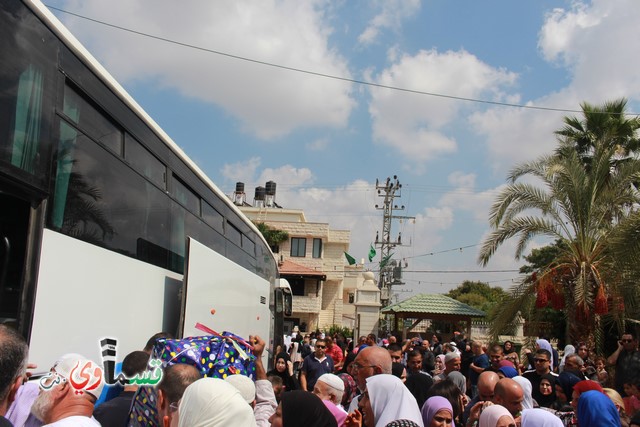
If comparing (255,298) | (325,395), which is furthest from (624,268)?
(325,395)

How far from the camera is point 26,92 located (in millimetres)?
4531

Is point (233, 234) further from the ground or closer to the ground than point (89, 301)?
further from the ground

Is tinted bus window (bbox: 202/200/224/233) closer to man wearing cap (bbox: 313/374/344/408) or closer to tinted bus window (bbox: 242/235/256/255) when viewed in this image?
tinted bus window (bbox: 242/235/256/255)

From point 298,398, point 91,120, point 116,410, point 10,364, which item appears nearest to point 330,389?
point 298,398

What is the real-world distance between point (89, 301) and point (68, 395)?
216 cm

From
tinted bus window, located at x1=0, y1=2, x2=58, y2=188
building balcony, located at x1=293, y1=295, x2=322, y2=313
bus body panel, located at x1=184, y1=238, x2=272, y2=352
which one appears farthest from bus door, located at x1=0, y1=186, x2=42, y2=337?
building balcony, located at x1=293, y1=295, x2=322, y2=313

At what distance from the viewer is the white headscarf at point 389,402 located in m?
4.09

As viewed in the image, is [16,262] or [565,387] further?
[565,387]

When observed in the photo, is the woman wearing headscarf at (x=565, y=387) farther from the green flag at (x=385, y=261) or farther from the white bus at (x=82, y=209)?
the green flag at (x=385, y=261)

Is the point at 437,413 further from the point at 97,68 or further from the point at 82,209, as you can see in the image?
the point at 97,68

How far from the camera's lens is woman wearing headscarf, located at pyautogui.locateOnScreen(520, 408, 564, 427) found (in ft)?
15.1

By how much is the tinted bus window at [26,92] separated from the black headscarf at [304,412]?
248 cm

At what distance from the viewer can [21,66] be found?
4488 mm

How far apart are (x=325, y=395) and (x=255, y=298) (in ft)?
23.3
